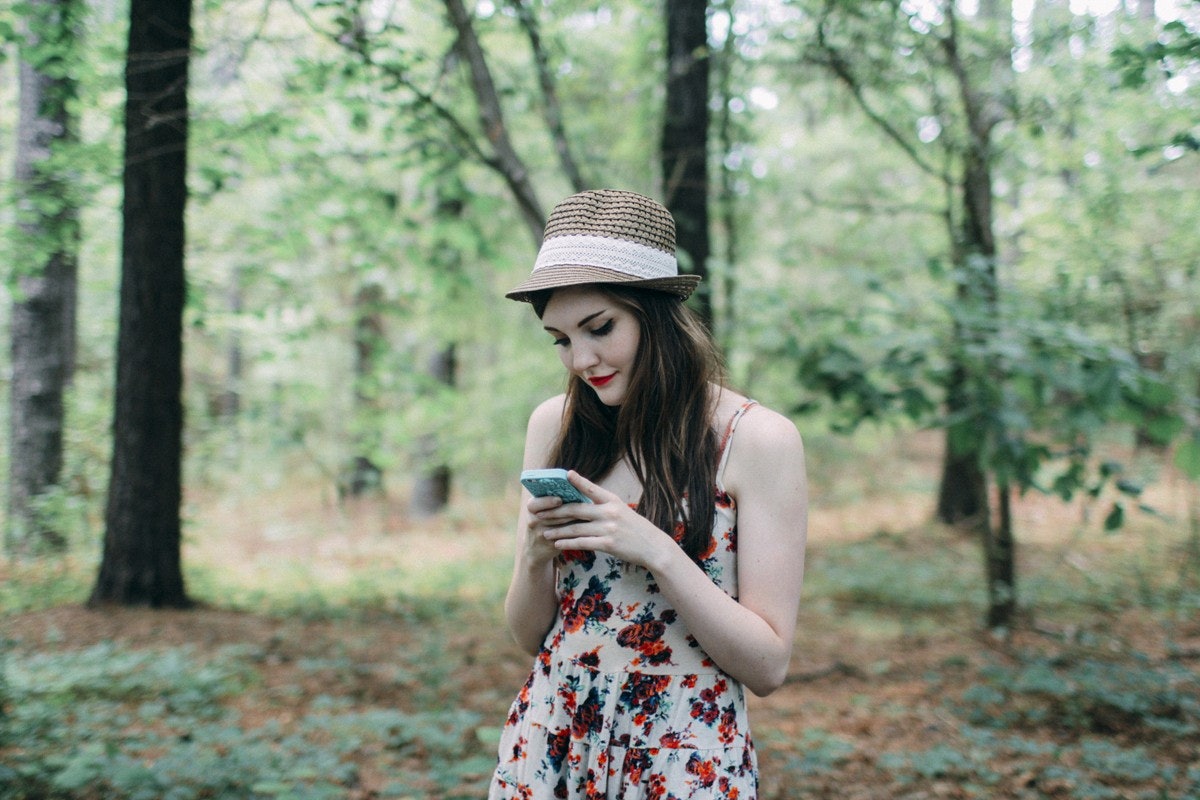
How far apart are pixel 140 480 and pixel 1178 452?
→ 6.16 metres

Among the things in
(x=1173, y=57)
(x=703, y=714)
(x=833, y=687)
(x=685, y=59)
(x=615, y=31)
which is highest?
(x=615, y=31)

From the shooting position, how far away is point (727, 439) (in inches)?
66.3

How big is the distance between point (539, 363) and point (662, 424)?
25.7 feet

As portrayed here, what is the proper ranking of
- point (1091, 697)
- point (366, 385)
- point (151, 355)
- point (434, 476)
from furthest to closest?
point (434, 476)
point (366, 385)
point (151, 355)
point (1091, 697)

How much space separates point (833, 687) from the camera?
5379 millimetres

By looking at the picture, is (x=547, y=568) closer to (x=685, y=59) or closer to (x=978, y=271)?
(x=978, y=271)

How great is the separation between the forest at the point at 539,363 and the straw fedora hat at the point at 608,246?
1.42 feet

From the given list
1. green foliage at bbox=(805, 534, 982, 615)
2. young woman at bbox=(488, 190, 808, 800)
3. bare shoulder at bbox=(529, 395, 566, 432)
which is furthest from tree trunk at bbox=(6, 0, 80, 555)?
green foliage at bbox=(805, 534, 982, 615)

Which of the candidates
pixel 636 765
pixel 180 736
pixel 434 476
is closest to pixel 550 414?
pixel 636 765

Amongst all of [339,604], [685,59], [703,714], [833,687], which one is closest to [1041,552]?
[833,687]

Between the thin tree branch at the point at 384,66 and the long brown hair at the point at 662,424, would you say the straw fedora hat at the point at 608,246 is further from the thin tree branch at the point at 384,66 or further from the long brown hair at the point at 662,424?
the thin tree branch at the point at 384,66

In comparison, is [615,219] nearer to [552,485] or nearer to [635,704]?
[552,485]

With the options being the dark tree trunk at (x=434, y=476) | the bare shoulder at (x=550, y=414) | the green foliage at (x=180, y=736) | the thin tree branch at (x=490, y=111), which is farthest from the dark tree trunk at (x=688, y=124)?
the dark tree trunk at (x=434, y=476)

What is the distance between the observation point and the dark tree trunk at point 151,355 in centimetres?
543
